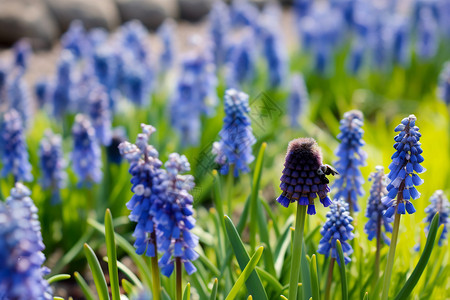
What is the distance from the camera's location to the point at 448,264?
3404 millimetres

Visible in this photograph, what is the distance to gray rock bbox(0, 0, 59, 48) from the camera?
1043cm

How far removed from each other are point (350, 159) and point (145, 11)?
34.6 ft

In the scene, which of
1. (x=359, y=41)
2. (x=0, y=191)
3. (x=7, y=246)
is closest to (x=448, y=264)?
(x=7, y=246)

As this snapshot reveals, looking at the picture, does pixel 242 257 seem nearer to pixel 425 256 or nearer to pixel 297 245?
pixel 297 245

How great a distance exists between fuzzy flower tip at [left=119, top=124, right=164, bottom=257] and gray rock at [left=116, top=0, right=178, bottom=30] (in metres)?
11.1

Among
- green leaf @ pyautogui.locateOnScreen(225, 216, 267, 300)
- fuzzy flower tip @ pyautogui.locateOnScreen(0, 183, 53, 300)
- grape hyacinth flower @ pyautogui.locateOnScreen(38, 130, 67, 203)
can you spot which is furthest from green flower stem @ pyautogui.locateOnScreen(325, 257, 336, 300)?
grape hyacinth flower @ pyautogui.locateOnScreen(38, 130, 67, 203)

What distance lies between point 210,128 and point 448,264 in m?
3.31

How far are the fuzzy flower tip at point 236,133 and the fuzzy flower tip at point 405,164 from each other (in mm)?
1000

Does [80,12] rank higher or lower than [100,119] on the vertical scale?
higher

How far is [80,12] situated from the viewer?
37.7 feet

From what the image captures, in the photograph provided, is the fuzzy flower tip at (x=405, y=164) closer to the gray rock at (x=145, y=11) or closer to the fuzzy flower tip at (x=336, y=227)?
the fuzzy flower tip at (x=336, y=227)

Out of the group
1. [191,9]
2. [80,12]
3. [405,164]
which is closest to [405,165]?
[405,164]

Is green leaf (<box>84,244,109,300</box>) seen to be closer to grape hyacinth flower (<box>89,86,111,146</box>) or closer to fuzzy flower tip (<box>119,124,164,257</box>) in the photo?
fuzzy flower tip (<box>119,124,164,257</box>)

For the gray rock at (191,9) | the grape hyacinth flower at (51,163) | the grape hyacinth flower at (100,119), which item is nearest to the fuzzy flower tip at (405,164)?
the grape hyacinth flower at (51,163)
